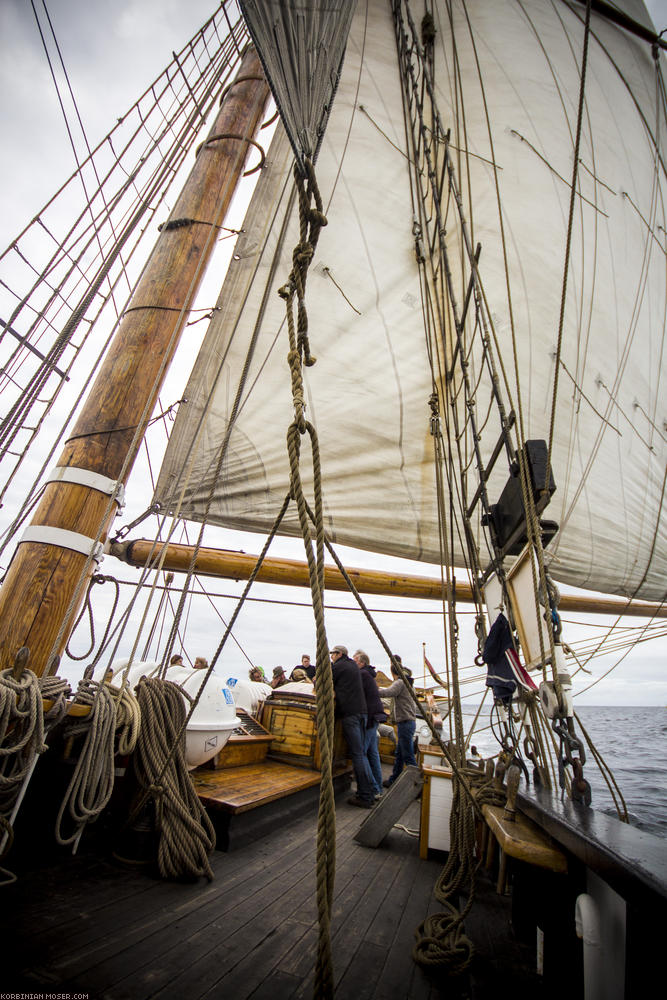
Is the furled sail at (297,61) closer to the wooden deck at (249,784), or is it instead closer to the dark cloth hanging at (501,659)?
the dark cloth hanging at (501,659)

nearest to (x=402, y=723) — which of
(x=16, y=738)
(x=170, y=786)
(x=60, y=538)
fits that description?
(x=170, y=786)

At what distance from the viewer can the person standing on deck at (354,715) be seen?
11.2 ft

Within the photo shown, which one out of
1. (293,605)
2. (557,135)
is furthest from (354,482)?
(557,135)

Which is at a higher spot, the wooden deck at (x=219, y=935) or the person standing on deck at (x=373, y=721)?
the person standing on deck at (x=373, y=721)

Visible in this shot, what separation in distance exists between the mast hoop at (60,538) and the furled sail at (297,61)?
1579 mm

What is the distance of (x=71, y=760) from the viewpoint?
1.91 meters

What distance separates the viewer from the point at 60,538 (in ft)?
5.94

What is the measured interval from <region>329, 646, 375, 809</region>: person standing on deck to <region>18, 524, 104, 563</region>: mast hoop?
7.35ft

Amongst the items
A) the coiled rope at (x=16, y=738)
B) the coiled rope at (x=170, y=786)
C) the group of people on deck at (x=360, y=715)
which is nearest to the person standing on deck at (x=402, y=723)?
the group of people on deck at (x=360, y=715)

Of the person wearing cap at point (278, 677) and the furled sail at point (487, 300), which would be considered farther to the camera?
the person wearing cap at point (278, 677)

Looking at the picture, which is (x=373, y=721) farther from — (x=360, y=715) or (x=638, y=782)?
(x=638, y=782)

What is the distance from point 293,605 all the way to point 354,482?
144 centimetres

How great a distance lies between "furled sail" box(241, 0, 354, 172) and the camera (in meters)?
1.17

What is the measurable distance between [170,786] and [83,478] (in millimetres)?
1406
